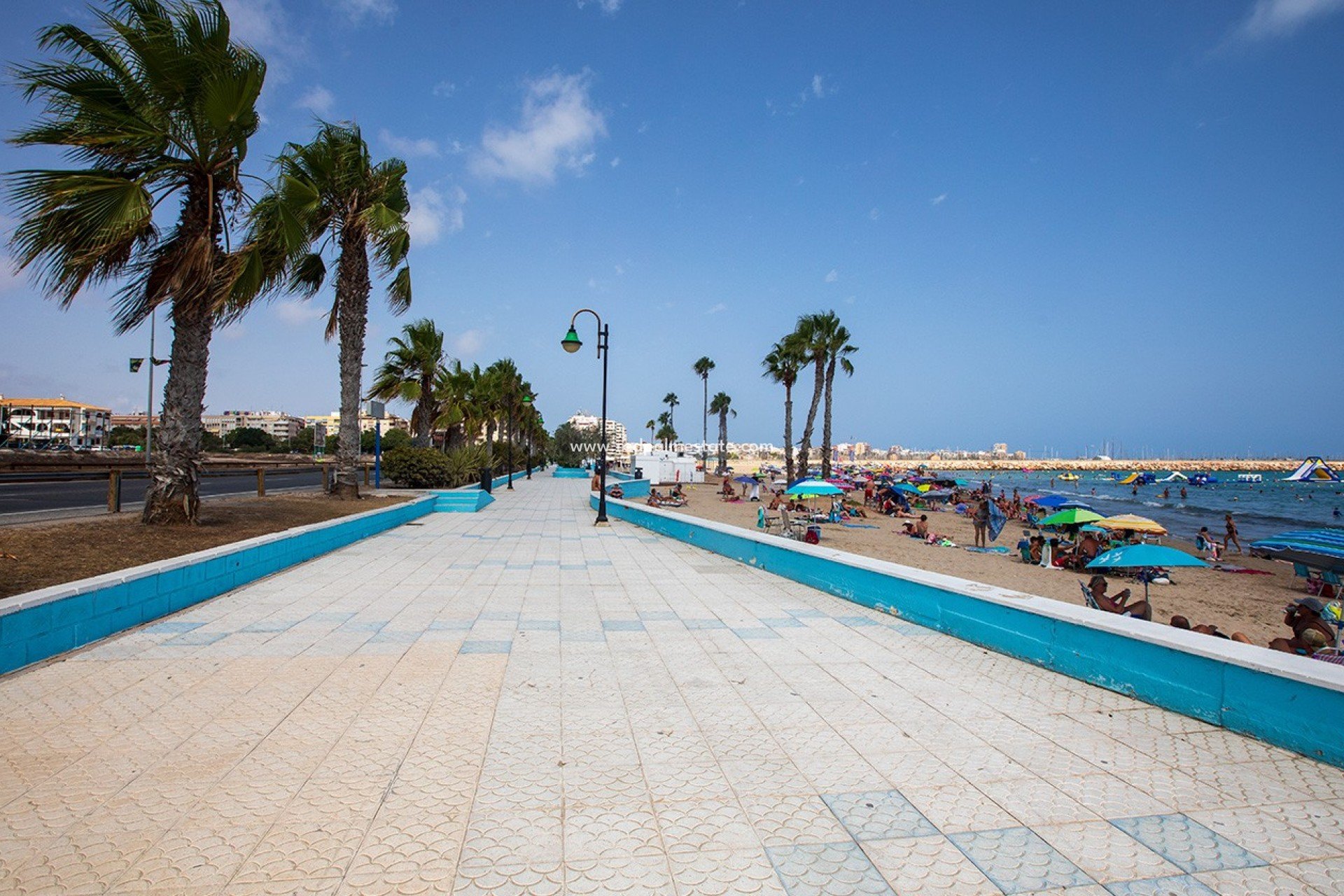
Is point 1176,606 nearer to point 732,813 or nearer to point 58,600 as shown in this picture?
point 732,813

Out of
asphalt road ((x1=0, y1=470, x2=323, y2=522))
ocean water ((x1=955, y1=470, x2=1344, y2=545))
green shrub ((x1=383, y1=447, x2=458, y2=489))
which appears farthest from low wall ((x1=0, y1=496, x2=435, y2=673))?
ocean water ((x1=955, y1=470, x2=1344, y2=545))

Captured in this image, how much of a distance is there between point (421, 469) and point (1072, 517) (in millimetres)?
20594

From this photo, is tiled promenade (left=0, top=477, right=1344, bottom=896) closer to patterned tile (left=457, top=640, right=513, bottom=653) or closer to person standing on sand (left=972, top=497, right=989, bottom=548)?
patterned tile (left=457, top=640, right=513, bottom=653)

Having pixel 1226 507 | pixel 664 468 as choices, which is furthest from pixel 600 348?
pixel 1226 507

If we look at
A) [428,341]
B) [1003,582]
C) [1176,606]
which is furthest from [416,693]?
[428,341]

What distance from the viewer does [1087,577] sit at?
1388cm

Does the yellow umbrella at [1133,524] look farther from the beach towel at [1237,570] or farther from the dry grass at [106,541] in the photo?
the dry grass at [106,541]

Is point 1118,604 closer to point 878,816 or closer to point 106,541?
point 878,816

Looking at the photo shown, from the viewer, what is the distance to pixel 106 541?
7.75 m

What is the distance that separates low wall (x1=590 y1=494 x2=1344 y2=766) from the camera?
3.49 metres

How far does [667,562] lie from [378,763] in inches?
302

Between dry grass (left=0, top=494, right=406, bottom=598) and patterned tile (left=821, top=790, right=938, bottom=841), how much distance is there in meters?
6.51

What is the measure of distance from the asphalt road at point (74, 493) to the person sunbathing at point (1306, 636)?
18344 millimetres

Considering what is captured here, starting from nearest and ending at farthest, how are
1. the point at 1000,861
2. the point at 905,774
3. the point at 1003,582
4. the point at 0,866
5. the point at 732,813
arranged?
the point at 0,866 < the point at 1000,861 < the point at 732,813 < the point at 905,774 < the point at 1003,582
